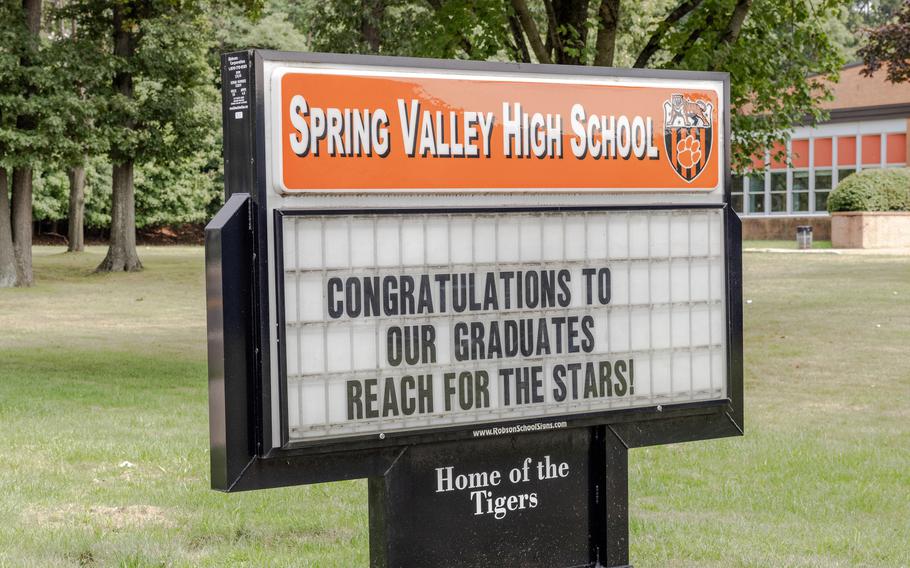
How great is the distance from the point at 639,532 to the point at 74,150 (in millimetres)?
26425

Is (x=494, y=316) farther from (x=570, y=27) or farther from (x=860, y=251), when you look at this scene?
(x=860, y=251)

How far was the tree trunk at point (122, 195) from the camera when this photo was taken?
3516 cm

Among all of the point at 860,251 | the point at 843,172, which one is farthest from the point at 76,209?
the point at 843,172

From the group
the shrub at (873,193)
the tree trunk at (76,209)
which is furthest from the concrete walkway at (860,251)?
the tree trunk at (76,209)

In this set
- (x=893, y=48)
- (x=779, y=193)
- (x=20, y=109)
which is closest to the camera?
(x=893, y=48)

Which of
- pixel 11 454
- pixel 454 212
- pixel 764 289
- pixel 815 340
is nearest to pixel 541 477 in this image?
pixel 454 212

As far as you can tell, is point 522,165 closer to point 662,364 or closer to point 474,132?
point 474,132

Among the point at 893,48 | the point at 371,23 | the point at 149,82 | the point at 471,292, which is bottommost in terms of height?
the point at 471,292

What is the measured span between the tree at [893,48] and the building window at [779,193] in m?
24.9

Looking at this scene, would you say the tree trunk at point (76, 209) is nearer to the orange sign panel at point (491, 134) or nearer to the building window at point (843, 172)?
the building window at point (843, 172)

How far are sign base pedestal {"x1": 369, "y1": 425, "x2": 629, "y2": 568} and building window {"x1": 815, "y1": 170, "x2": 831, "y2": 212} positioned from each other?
162 ft

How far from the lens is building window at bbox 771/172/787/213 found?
2142 inches

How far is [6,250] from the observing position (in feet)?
101

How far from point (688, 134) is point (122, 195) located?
33577 mm
